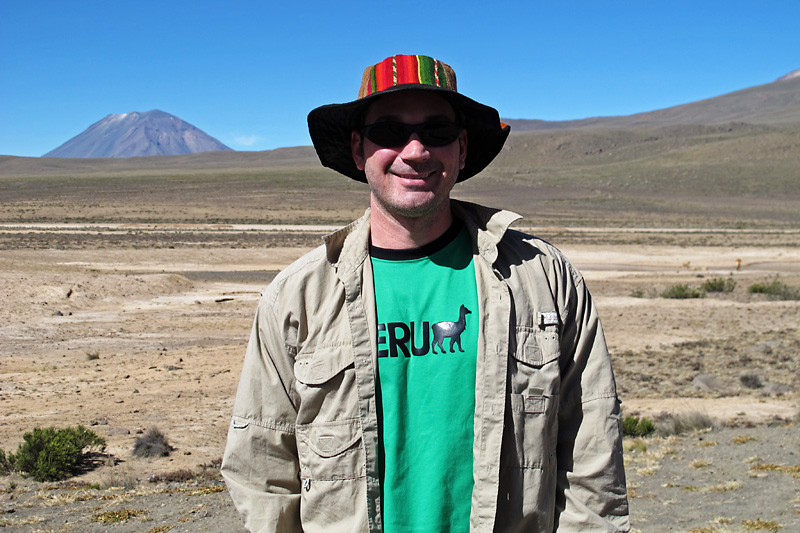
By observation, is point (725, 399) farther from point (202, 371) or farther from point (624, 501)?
point (624, 501)

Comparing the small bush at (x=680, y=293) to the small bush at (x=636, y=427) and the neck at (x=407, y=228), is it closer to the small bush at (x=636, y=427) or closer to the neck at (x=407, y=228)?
the small bush at (x=636, y=427)

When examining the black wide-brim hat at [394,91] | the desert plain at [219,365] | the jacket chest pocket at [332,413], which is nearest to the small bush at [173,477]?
the desert plain at [219,365]

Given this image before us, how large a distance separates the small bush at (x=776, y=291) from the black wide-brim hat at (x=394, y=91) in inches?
788

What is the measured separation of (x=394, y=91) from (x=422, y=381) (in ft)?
2.77

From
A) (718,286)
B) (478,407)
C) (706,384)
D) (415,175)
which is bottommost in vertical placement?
(706,384)

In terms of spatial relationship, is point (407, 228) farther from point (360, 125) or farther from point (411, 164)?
point (360, 125)

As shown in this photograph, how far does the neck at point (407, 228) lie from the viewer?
237cm

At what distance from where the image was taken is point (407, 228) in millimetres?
2371

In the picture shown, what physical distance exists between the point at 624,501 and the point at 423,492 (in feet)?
1.89

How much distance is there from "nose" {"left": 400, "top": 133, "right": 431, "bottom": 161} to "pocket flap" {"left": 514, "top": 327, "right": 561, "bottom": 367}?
582 millimetres

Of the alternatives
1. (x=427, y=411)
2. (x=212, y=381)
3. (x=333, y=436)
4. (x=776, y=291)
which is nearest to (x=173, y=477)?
(x=212, y=381)

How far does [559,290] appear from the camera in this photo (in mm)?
2326

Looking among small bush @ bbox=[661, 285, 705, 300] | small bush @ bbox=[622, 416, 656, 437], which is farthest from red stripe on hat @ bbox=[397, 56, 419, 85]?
small bush @ bbox=[661, 285, 705, 300]

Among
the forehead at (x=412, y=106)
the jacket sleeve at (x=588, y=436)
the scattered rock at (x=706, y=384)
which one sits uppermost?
the forehead at (x=412, y=106)
